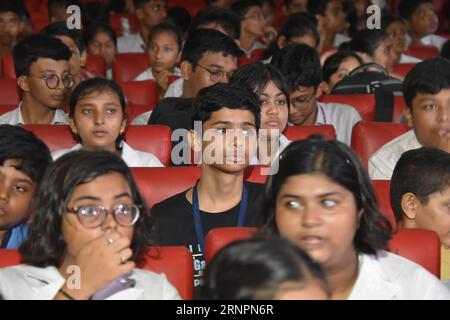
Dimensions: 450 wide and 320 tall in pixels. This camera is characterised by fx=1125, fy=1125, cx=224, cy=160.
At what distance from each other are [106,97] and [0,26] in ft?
10.0

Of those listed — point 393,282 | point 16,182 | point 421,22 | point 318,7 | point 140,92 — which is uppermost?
point 318,7

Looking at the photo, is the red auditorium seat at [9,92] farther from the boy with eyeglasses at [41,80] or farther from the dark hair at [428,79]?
the dark hair at [428,79]

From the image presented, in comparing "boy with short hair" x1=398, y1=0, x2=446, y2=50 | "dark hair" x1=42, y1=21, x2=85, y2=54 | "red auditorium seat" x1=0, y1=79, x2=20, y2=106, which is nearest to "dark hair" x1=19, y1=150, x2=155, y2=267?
"red auditorium seat" x1=0, y1=79, x2=20, y2=106

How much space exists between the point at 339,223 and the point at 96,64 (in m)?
4.47

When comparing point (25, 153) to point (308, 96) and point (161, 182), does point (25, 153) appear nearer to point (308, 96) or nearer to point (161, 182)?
point (161, 182)

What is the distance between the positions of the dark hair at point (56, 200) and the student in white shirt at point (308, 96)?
2.40 metres

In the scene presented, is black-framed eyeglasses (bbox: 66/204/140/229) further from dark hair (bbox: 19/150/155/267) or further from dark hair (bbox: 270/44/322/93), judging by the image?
dark hair (bbox: 270/44/322/93)

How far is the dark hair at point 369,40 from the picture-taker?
684cm

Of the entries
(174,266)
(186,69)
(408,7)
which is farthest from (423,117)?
(408,7)

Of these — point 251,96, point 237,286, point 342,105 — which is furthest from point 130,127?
point 237,286

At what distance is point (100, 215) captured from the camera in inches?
112

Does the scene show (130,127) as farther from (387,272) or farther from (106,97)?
(387,272)

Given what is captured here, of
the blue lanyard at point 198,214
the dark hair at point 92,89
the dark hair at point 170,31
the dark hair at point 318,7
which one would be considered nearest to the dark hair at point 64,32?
the dark hair at point 170,31

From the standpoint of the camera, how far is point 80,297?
8.98 feet
